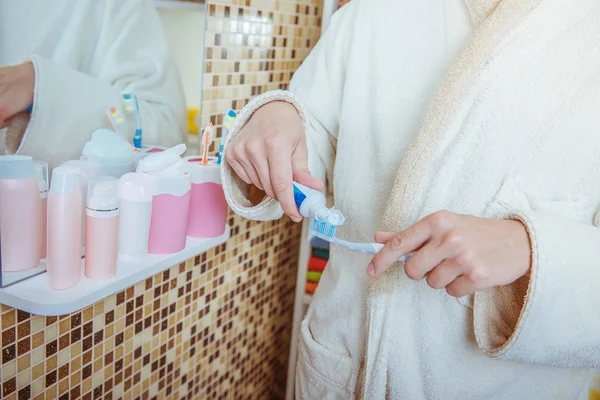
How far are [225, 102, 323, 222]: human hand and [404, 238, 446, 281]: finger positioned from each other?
172mm

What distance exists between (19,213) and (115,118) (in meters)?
0.26

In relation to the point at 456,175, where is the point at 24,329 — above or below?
below

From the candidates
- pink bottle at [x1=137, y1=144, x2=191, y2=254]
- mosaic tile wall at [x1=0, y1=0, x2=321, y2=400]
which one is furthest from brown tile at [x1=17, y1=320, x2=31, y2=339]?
pink bottle at [x1=137, y1=144, x2=191, y2=254]

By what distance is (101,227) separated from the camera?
852 mm

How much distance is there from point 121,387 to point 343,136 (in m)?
0.65

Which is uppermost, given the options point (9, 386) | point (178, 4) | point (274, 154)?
point (178, 4)

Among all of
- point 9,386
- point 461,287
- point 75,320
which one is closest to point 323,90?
point 461,287

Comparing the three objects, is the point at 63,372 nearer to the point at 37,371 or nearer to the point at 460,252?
the point at 37,371

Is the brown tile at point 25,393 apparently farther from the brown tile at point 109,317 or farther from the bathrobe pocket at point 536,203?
the bathrobe pocket at point 536,203

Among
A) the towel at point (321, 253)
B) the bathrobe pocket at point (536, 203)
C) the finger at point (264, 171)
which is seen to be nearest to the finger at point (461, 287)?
the bathrobe pocket at point (536, 203)

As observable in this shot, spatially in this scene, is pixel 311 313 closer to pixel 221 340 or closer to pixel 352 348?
pixel 352 348

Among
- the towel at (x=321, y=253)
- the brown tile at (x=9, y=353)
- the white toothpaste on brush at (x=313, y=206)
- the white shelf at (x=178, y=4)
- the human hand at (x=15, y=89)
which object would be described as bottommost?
the towel at (x=321, y=253)

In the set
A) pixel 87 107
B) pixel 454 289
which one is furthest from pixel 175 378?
pixel 454 289

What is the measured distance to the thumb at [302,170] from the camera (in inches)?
31.5
